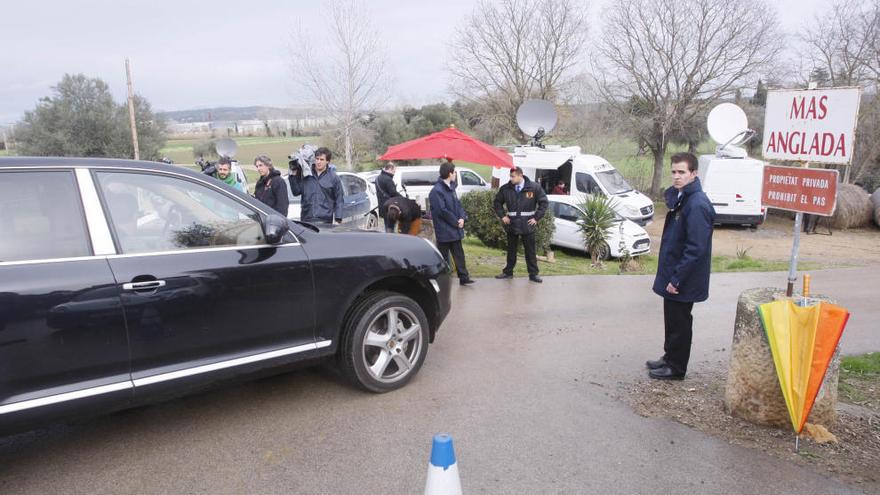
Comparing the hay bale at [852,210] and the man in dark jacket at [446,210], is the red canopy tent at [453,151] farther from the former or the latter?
the hay bale at [852,210]

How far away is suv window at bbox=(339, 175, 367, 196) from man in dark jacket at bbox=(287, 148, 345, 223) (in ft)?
22.2

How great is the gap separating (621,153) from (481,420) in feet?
97.3

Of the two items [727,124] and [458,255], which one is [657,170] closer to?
[727,124]

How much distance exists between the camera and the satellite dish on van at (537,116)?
47.8 ft

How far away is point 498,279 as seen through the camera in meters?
9.09

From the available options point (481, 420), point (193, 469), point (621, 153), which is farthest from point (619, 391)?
point (621, 153)

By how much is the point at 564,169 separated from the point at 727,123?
5371 millimetres

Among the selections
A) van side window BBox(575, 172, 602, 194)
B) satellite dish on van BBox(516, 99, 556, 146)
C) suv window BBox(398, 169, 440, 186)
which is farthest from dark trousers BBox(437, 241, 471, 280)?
suv window BBox(398, 169, 440, 186)

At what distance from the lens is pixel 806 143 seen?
13.7 ft

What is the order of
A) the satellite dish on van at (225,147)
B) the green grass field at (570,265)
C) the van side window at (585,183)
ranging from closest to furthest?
the green grass field at (570,265) → the van side window at (585,183) → the satellite dish on van at (225,147)

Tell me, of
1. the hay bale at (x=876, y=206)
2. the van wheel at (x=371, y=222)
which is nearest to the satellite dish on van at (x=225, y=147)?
the van wheel at (x=371, y=222)

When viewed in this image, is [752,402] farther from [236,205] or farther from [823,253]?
[823,253]

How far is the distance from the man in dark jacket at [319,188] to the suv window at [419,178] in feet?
39.9

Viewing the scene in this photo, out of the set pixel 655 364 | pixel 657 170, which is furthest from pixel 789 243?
pixel 655 364
